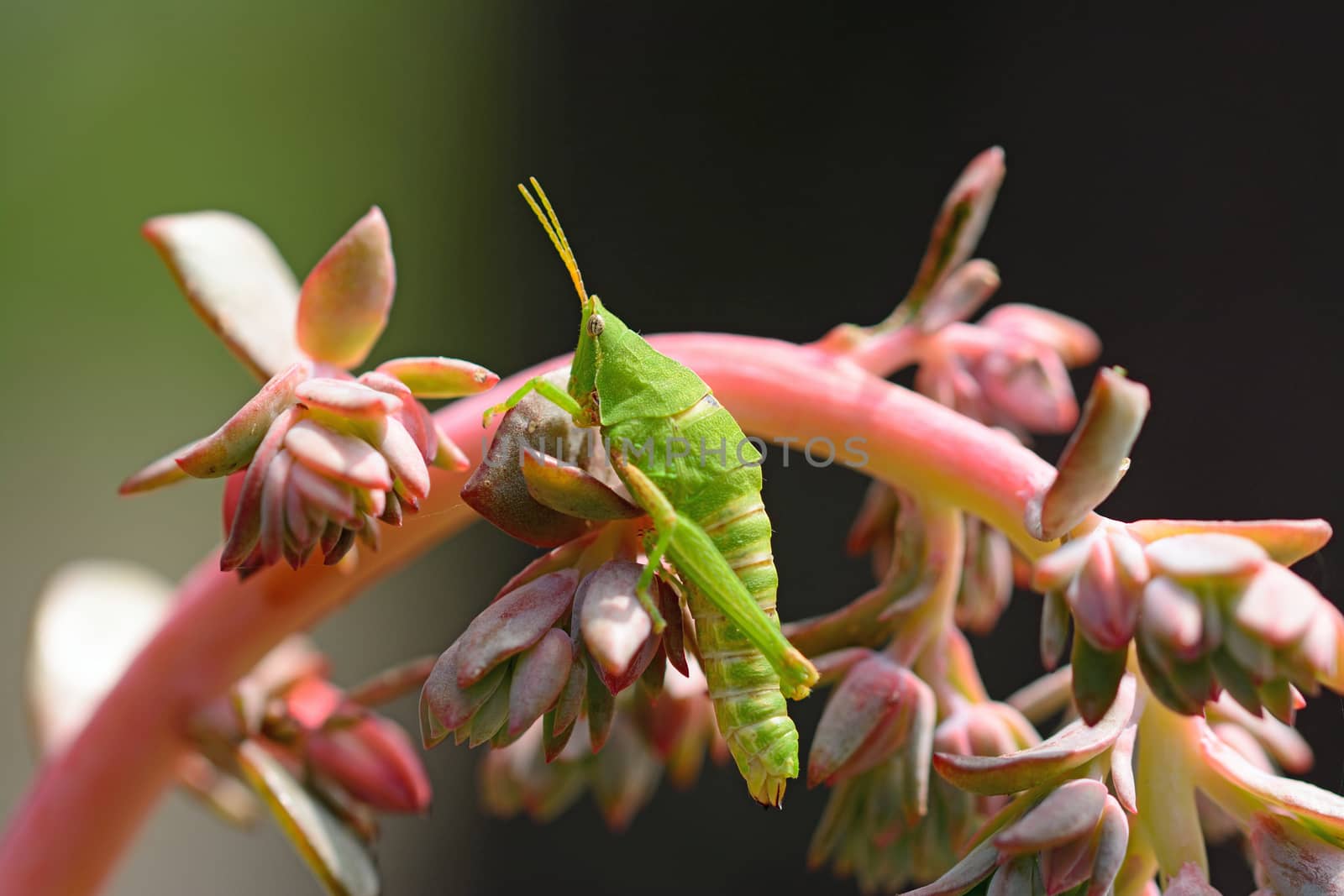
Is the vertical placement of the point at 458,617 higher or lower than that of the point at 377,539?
lower

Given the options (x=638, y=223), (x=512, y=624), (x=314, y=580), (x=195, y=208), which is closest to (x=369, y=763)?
(x=314, y=580)

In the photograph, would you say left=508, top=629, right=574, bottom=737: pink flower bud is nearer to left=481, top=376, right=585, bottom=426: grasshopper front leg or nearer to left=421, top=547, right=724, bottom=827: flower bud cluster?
left=421, top=547, right=724, bottom=827: flower bud cluster

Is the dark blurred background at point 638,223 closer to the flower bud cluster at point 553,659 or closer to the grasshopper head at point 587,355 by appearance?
the grasshopper head at point 587,355

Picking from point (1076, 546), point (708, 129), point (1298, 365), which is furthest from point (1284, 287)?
point (1076, 546)

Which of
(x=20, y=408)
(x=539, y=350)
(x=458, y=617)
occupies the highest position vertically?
(x=20, y=408)

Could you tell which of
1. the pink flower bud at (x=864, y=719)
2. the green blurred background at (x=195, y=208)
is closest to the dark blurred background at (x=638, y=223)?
the green blurred background at (x=195, y=208)

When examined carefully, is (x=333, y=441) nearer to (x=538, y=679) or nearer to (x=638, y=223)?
(x=538, y=679)

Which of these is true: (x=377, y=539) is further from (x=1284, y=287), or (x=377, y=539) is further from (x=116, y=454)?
(x=116, y=454)
